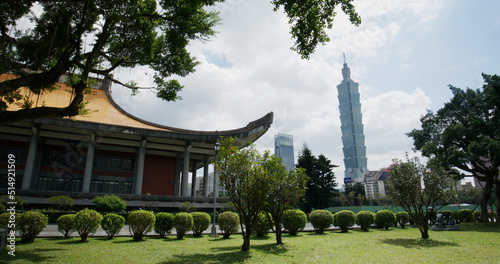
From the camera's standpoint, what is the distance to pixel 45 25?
8773 mm

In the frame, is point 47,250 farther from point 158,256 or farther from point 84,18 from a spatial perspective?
point 84,18

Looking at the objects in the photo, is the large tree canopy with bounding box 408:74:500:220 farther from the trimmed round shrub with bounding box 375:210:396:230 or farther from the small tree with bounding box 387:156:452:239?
the small tree with bounding box 387:156:452:239

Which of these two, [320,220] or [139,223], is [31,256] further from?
[320,220]

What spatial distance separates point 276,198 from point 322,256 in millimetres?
3402

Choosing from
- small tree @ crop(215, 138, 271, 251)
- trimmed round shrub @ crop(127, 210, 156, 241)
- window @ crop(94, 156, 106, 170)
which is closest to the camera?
small tree @ crop(215, 138, 271, 251)

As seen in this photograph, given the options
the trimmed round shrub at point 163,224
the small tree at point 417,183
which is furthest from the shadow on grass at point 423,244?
the trimmed round shrub at point 163,224

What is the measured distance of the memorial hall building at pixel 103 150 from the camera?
24562 millimetres

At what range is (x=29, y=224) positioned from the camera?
9.44m

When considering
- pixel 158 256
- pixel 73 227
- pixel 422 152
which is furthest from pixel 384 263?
pixel 422 152

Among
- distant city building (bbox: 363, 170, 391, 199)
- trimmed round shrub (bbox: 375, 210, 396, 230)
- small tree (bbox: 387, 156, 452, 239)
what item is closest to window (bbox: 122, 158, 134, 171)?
trimmed round shrub (bbox: 375, 210, 396, 230)

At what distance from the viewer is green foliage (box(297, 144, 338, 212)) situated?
→ 3894cm

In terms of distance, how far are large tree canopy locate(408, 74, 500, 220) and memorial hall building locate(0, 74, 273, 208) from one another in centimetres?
1507

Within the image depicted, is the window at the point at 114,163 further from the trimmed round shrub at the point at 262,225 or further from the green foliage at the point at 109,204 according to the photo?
the trimmed round shrub at the point at 262,225

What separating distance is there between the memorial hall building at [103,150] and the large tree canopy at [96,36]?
52.7 ft
